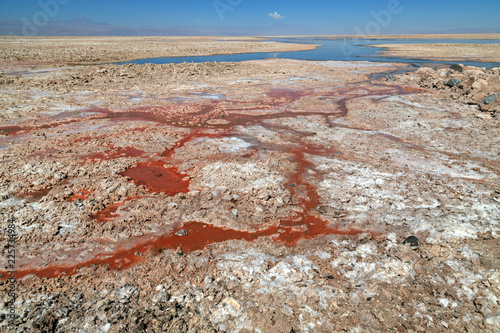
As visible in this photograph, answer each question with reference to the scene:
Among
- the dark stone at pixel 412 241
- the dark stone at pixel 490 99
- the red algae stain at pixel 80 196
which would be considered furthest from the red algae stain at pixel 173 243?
the dark stone at pixel 490 99

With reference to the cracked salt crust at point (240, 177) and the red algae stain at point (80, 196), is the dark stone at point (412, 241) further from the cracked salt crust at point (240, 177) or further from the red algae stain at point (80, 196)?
the red algae stain at point (80, 196)

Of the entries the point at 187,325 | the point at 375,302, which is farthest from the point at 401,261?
the point at 187,325

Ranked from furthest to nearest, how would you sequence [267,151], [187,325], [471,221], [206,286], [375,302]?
1. [267,151]
2. [471,221]
3. [206,286]
4. [375,302]
5. [187,325]

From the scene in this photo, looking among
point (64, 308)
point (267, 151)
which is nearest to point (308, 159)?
point (267, 151)

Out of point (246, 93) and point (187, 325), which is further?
point (246, 93)

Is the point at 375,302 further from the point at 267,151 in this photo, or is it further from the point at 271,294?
the point at 267,151

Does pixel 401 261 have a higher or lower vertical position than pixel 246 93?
lower

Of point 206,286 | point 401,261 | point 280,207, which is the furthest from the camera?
point 280,207
